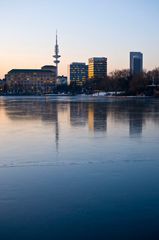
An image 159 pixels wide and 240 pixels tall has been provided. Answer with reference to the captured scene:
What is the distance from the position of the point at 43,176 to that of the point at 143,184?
1850 mm

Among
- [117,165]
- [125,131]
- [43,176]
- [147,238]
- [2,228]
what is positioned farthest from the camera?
[125,131]

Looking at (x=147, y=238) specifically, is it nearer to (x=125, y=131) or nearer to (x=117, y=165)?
(x=117, y=165)

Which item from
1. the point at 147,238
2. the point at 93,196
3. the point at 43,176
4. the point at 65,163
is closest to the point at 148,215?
the point at 147,238

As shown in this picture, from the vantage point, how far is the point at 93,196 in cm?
526

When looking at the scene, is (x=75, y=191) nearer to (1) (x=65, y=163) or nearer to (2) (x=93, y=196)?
(2) (x=93, y=196)

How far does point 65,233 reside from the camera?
399cm

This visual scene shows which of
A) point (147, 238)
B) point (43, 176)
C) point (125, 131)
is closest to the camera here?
point (147, 238)

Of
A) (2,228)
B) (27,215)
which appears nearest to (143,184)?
(27,215)

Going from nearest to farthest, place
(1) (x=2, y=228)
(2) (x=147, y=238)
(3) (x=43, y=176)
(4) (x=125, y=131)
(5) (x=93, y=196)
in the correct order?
(2) (x=147, y=238), (1) (x=2, y=228), (5) (x=93, y=196), (3) (x=43, y=176), (4) (x=125, y=131)

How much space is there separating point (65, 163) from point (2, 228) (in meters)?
3.56

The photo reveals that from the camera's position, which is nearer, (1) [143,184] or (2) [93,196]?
(2) [93,196]

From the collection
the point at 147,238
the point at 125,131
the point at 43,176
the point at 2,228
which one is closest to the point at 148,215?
the point at 147,238

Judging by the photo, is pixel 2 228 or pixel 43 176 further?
pixel 43 176

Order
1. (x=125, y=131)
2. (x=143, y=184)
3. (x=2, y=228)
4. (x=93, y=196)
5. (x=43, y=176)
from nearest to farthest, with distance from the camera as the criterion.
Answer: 1. (x=2, y=228)
2. (x=93, y=196)
3. (x=143, y=184)
4. (x=43, y=176)
5. (x=125, y=131)
